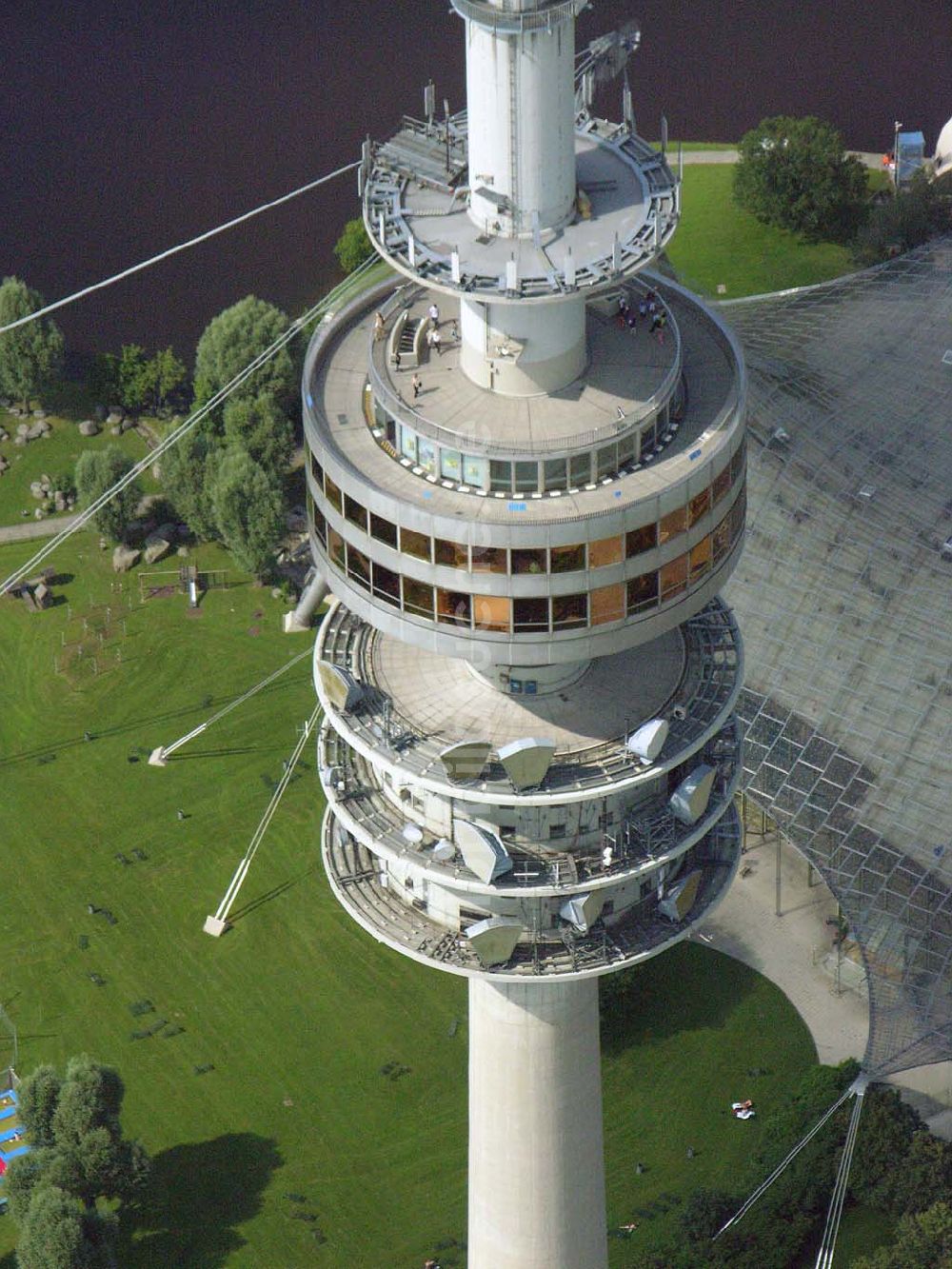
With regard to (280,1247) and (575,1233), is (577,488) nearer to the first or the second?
(575,1233)

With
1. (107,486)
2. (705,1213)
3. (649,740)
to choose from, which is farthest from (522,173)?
(107,486)

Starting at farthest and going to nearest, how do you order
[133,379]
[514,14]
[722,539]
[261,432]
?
[133,379] → [261,432] → [722,539] → [514,14]

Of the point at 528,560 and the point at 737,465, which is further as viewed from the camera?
the point at 737,465

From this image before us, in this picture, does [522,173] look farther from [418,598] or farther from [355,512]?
[418,598]

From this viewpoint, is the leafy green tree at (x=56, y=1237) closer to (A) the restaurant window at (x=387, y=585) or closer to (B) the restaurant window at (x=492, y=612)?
(A) the restaurant window at (x=387, y=585)

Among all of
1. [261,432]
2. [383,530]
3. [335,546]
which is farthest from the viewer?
[261,432]

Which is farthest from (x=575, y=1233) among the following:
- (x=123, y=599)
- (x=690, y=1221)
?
(x=123, y=599)
